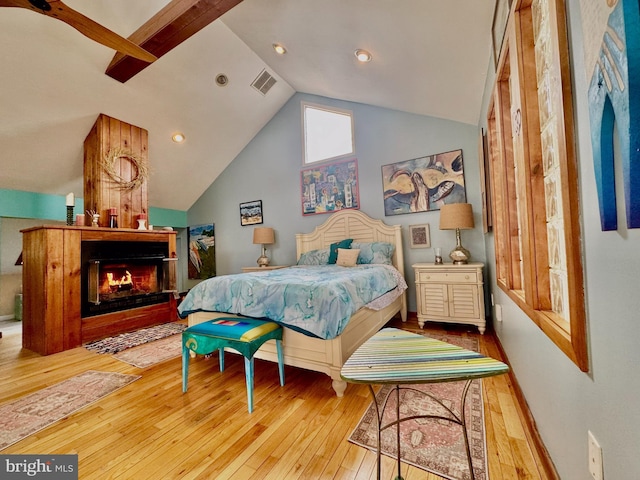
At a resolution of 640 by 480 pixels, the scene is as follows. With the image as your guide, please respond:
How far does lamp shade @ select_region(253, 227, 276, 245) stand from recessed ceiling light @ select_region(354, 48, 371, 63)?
292cm

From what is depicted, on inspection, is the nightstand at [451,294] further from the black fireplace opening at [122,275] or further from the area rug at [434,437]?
the black fireplace opening at [122,275]

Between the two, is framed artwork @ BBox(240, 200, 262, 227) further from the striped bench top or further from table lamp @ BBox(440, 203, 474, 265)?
the striped bench top

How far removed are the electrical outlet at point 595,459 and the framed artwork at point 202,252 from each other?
5.61 metres

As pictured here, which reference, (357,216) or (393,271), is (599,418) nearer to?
(393,271)

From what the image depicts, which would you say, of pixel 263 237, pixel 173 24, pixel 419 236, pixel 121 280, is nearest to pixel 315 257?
pixel 263 237

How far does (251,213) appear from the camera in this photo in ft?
16.9

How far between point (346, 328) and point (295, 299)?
0.42m

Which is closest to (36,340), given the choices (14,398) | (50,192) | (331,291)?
(14,398)

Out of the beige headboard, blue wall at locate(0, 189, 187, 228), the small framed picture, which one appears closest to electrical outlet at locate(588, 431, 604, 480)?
the beige headboard

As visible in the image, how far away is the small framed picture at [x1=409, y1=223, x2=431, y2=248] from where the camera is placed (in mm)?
3576

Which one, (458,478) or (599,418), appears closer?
(599,418)

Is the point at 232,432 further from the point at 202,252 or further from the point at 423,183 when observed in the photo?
the point at 202,252

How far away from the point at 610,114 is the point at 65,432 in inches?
103

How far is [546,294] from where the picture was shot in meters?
1.22
